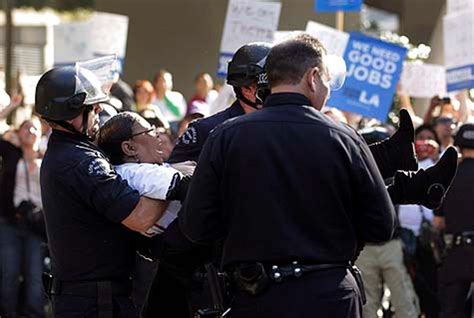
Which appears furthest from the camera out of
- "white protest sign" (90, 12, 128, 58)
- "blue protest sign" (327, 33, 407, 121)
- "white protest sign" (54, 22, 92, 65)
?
"white protest sign" (54, 22, 92, 65)

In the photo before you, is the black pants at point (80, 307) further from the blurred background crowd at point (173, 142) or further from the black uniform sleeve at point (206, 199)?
the blurred background crowd at point (173, 142)

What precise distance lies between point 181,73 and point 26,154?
8138 mm

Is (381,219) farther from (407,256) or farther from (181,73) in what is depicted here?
(181,73)

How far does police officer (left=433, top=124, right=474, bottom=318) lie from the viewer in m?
9.45

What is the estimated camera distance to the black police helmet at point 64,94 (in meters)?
5.55

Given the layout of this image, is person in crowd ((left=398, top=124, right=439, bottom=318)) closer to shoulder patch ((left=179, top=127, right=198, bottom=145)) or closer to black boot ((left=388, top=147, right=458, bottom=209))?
shoulder patch ((left=179, top=127, right=198, bottom=145))

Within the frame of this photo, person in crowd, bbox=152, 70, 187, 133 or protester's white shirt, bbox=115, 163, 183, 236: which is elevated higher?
protester's white shirt, bbox=115, 163, 183, 236

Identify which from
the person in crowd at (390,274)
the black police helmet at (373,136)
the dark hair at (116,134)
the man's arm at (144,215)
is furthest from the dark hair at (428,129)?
the man's arm at (144,215)

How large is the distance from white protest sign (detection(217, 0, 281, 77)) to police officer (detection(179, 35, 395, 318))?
24.3ft

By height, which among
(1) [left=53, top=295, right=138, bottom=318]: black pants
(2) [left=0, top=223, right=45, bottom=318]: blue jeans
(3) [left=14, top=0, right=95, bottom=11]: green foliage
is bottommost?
(3) [left=14, top=0, right=95, bottom=11]: green foliage

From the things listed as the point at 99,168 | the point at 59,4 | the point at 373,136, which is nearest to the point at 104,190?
the point at 99,168

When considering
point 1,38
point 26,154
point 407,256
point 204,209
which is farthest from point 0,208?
point 1,38

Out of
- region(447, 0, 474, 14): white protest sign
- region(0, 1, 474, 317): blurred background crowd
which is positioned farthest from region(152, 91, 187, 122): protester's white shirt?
region(447, 0, 474, 14): white protest sign

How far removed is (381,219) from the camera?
4.81 meters
